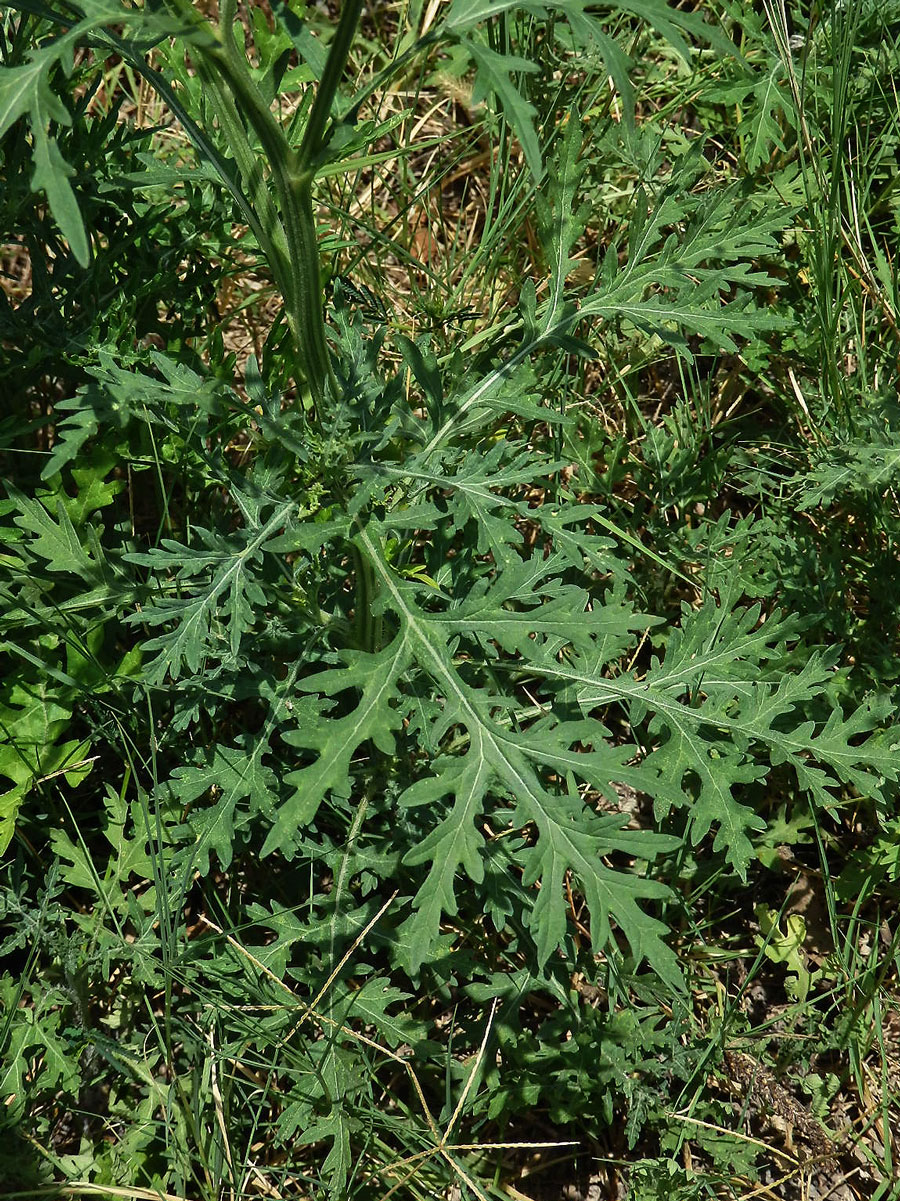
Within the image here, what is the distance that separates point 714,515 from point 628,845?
6.64 ft

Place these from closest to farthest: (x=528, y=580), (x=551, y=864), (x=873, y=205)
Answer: (x=551, y=864) < (x=528, y=580) < (x=873, y=205)

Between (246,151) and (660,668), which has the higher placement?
(246,151)

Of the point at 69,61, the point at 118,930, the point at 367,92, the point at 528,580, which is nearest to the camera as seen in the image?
the point at 69,61

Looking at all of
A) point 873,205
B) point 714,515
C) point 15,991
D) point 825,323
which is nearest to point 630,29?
point 873,205

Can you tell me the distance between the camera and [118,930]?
9.77 feet

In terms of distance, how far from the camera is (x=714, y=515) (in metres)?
3.91

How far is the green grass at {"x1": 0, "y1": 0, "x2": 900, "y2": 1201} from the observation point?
233 cm

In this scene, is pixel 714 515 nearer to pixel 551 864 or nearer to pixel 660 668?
pixel 660 668

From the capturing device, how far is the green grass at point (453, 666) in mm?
2332

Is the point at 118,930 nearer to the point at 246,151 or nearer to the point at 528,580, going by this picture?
the point at 528,580

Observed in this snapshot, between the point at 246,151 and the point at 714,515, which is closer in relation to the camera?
the point at 246,151

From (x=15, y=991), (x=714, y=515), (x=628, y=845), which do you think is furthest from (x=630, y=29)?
(x=15, y=991)

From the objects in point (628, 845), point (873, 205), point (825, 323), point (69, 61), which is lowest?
point (628, 845)

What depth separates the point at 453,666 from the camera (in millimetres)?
2273
